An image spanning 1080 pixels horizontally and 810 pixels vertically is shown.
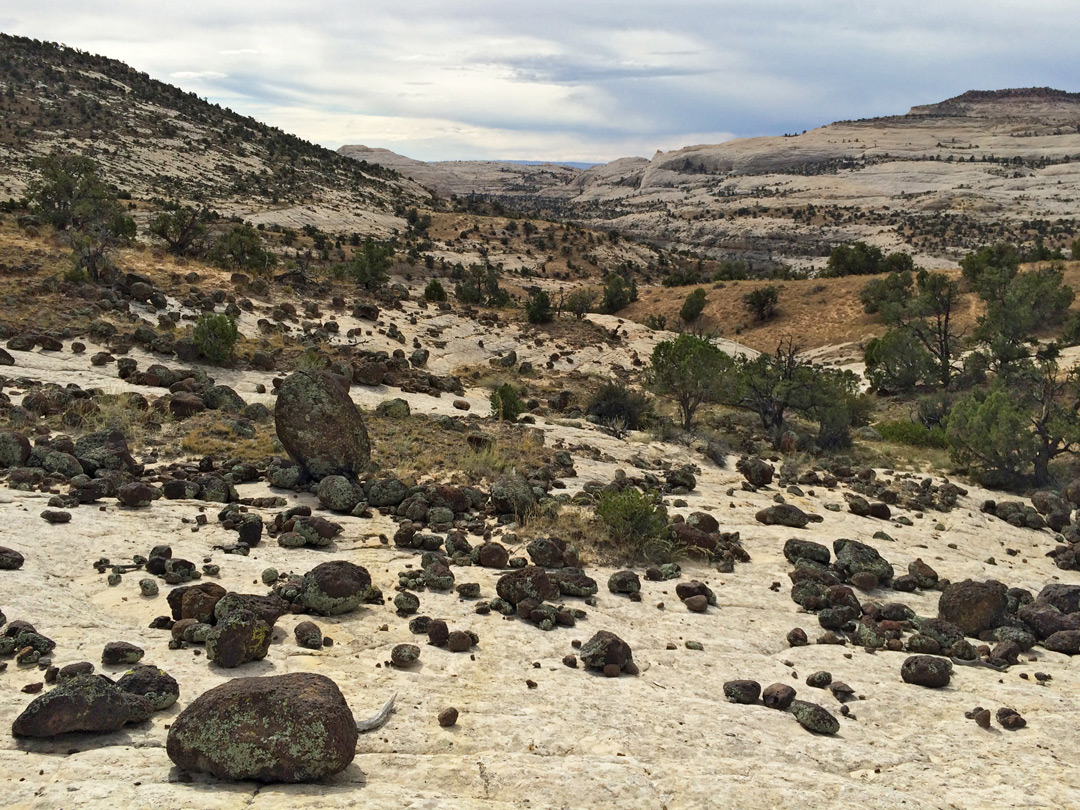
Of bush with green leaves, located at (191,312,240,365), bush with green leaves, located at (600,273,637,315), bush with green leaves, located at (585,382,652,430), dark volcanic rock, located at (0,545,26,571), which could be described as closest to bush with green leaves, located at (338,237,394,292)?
bush with green leaves, located at (191,312,240,365)

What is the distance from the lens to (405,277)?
4003 centimetres

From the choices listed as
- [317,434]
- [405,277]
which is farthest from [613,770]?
[405,277]

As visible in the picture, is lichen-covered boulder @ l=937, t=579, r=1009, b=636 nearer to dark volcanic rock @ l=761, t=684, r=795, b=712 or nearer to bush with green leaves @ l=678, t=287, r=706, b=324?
dark volcanic rock @ l=761, t=684, r=795, b=712

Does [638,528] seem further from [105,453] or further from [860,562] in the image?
[105,453]

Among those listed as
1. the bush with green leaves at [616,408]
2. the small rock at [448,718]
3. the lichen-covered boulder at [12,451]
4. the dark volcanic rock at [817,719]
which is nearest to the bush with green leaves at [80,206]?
the bush with green leaves at [616,408]

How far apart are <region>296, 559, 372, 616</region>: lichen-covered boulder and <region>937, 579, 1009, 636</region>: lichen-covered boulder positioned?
7.04 m

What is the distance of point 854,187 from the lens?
10631 centimetres

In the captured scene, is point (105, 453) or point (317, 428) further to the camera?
point (317, 428)

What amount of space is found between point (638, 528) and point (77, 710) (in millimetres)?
7416

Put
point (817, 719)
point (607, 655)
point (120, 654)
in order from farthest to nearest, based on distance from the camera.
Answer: point (607, 655), point (817, 719), point (120, 654)

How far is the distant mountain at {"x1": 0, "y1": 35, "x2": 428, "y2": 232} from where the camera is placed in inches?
1966

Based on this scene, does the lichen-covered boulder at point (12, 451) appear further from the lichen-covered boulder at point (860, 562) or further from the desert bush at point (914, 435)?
the desert bush at point (914, 435)

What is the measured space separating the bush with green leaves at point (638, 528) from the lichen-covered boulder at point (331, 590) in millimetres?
4131

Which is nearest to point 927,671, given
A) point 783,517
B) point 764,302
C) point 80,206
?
point 783,517
